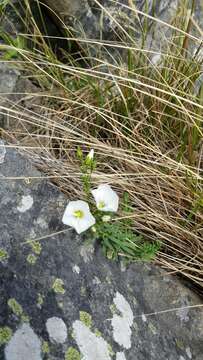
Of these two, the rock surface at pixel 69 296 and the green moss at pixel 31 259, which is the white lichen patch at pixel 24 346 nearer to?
the rock surface at pixel 69 296

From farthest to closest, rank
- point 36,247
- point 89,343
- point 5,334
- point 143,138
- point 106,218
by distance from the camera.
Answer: point 143,138, point 106,218, point 36,247, point 89,343, point 5,334

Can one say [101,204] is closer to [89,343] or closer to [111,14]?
[89,343]

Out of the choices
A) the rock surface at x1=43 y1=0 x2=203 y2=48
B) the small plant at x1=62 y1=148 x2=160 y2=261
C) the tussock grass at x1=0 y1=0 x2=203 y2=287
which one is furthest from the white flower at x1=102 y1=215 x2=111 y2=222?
the rock surface at x1=43 y1=0 x2=203 y2=48

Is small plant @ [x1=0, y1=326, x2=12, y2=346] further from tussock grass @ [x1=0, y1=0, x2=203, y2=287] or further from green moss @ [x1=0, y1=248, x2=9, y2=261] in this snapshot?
tussock grass @ [x1=0, y1=0, x2=203, y2=287]

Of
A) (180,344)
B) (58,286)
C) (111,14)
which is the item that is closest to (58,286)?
(58,286)

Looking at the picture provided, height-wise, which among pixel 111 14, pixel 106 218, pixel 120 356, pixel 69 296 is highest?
pixel 111 14

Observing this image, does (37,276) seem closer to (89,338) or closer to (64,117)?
(89,338)

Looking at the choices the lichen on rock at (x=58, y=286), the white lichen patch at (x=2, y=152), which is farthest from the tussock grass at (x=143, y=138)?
the lichen on rock at (x=58, y=286)
